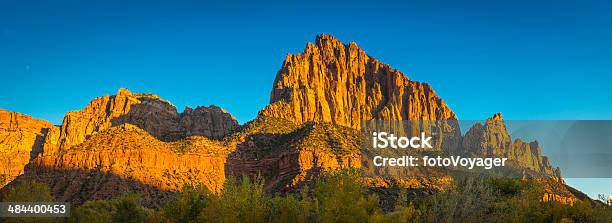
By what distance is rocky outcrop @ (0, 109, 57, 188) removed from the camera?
16488 centimetres

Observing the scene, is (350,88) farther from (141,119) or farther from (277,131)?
(141,119)

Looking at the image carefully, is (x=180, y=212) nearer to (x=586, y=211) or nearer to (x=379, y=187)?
(x=586, y=211)

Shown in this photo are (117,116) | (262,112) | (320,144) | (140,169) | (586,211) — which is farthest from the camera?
(117,116)

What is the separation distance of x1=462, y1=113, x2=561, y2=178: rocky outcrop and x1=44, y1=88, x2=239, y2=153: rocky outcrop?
6524 cm

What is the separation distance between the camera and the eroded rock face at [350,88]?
157 m

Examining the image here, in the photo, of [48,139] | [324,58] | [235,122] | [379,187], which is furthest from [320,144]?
[48,139]

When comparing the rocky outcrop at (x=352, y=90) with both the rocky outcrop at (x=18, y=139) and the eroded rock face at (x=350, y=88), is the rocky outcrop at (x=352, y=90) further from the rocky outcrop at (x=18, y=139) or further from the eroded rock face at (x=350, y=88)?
the rocky outcrop at (x=18, y=139)

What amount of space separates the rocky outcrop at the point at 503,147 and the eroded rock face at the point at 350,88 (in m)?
19.7

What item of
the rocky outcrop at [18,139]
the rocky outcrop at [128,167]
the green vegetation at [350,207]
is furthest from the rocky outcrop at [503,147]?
the rocky outcrop at [18,139]

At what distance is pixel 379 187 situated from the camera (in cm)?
7588

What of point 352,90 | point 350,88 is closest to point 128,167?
point 352,90

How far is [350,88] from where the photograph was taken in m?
176

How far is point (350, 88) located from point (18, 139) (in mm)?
106695

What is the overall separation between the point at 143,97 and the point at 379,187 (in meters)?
112
